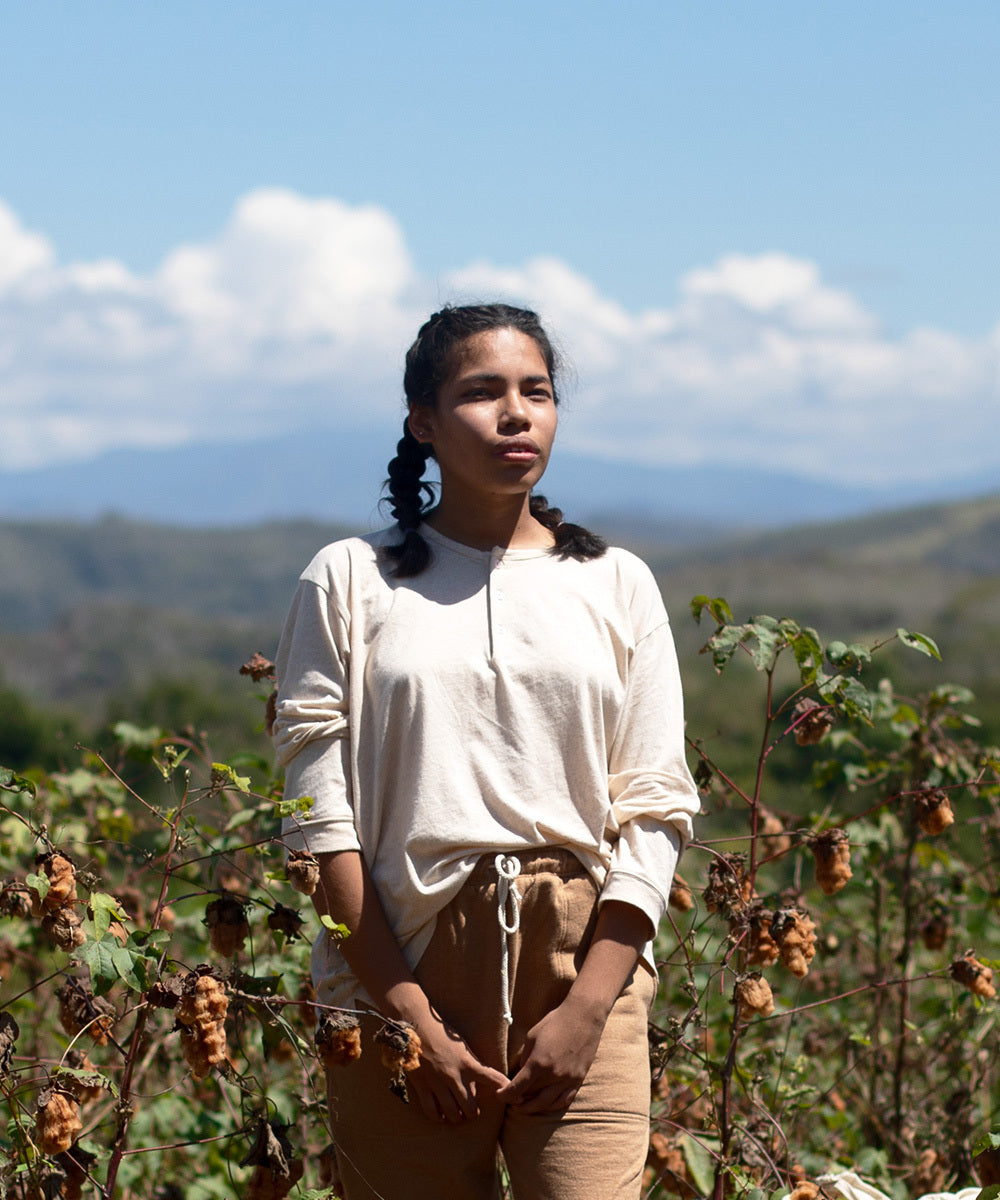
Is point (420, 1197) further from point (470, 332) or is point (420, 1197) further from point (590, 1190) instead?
point (470, 332)

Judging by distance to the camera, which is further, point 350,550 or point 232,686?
point 232,686

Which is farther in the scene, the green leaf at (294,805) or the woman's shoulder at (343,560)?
the woman's shoulder at (343,560)

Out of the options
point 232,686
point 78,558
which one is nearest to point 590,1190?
point 232,686

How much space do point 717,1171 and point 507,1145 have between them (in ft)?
2.23

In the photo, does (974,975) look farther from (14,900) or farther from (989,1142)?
(14,900)

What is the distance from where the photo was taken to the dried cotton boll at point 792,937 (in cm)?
245

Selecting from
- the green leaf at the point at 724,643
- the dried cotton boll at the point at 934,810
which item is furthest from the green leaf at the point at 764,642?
the dried cotton boll at the point at 934,810

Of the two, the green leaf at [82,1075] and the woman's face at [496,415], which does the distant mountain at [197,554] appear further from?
the green leaf at [82,1075]

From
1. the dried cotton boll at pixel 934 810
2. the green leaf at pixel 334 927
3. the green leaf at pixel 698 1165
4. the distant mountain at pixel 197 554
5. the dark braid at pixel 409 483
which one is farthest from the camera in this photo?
the distant mountain at pixel 197 554

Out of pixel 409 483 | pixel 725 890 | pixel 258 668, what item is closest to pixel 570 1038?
pixel 725 890

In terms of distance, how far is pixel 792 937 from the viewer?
96.5 inches

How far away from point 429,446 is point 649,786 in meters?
0.78

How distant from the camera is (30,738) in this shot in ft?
132

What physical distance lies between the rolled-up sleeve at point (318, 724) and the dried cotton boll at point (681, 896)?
88 centimetres
